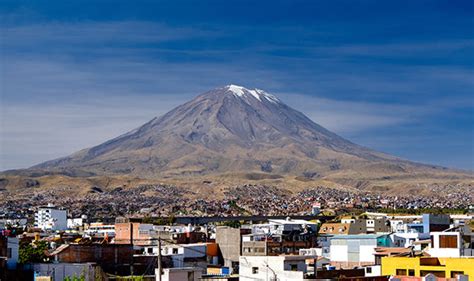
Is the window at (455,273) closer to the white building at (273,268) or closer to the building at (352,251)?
the white building at (273,268)

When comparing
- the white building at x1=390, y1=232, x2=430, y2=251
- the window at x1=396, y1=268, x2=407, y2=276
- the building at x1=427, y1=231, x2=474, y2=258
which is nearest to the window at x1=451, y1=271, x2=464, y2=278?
the window at x1=396, y1=268, x2=407, y2=276

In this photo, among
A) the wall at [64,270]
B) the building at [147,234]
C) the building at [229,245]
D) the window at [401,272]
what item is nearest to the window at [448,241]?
the window at [401,272]

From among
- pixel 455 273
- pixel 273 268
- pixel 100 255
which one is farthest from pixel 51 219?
pixel 455 273

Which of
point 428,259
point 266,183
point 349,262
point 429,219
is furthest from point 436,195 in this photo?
point 428,259

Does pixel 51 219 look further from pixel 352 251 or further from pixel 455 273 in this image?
pixel 455 273

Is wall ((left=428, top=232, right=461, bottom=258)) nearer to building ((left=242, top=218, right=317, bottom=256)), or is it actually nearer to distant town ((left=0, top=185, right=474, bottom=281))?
distant town ((left=0, top=185, right=474, bottom=281))

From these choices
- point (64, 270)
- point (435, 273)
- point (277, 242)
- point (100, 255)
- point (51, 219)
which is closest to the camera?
point (435, 273)
